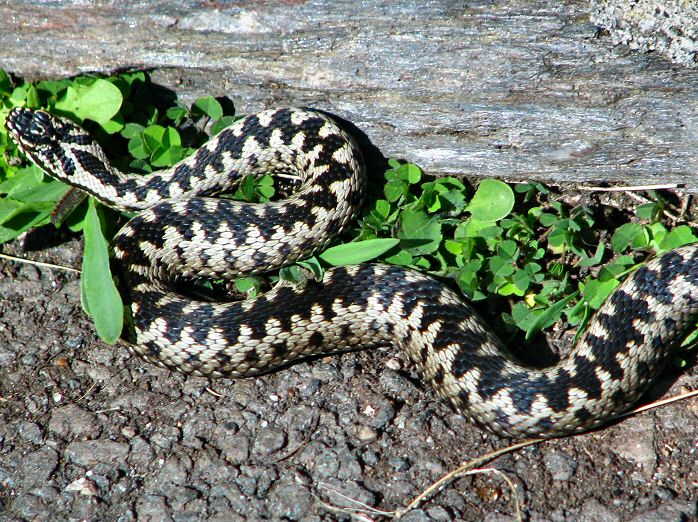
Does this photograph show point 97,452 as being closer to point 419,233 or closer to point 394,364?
point 394,364

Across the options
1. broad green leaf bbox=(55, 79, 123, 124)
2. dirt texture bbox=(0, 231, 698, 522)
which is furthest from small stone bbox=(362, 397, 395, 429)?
broad green leaf bbox=(55, 79, 123, 124)

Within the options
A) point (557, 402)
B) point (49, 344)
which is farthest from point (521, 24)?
point (49, 344)

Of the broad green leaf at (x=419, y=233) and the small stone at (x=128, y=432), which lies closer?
the small stone at (x=128, y=432)

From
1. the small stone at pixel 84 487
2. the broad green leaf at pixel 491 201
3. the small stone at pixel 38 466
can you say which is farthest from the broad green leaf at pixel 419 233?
the small stone at pixel 38 466

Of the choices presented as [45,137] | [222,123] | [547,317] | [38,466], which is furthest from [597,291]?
[45,137]

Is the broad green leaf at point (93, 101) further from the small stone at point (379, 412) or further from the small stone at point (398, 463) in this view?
the small stone at point (398, 463)

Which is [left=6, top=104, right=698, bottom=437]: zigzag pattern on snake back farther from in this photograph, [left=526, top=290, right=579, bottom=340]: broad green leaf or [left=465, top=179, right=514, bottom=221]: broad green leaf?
[left=465, top=179, right=514, bottom=221]: broad green leaf
